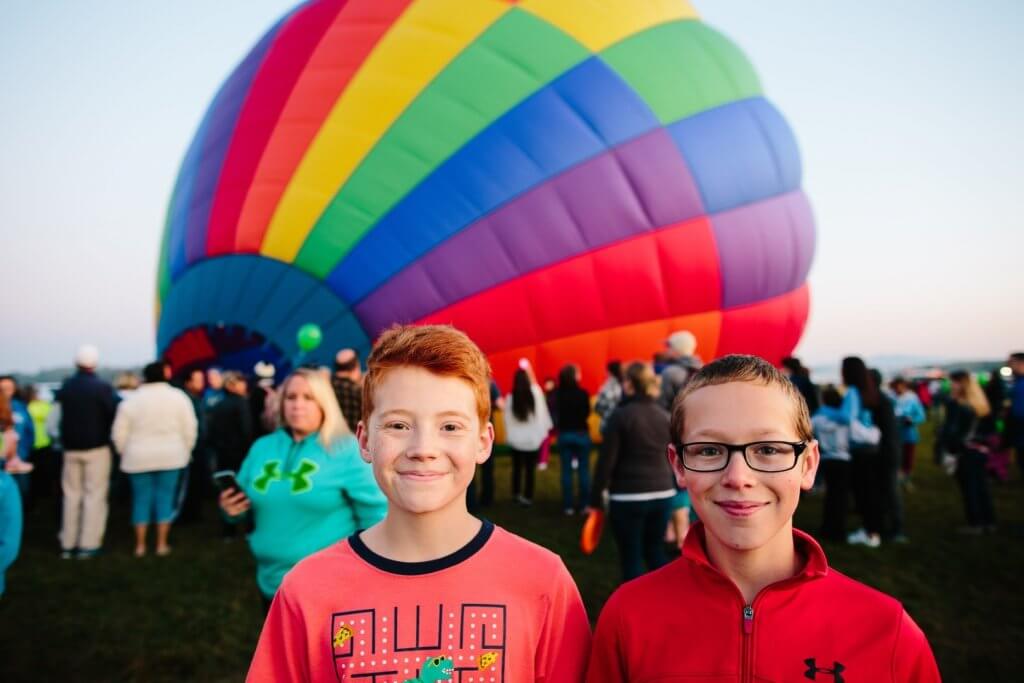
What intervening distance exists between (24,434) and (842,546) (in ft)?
23.2

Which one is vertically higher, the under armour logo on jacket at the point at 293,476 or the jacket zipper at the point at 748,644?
the under armour logo on jacket at the point at 293,476

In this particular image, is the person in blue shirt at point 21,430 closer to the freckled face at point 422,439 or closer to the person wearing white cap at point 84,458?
the person wearing white cap at point 84,458

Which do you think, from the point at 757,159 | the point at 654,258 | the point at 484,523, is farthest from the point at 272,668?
the point at 757,159

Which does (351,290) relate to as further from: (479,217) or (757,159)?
(757,159)

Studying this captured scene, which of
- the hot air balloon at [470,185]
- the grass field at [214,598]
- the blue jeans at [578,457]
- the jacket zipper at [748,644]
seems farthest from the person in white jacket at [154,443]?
the jacket zipper at [748,644]

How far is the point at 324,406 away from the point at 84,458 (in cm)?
379

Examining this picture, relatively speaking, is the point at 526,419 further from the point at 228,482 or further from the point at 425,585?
the point at 425,585

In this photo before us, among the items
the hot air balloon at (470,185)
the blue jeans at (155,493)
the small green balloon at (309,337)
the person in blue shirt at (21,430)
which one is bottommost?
the blue jeans at (155,493)

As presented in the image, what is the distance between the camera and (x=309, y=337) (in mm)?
5438

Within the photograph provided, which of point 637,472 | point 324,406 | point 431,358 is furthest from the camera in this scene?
point 637,472

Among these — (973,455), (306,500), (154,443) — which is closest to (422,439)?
(306,500)

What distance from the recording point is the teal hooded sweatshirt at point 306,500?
231cm

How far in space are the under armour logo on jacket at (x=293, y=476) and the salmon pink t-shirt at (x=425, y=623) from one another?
1.10 meters

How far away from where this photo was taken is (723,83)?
6801 mm
